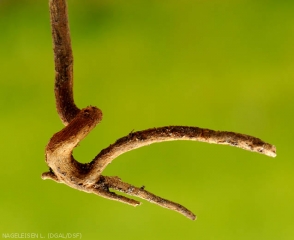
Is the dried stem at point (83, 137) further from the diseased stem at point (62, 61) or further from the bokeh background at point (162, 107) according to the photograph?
the bokeh background at point (162, 107)

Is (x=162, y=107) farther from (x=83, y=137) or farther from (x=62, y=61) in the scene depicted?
(x=83, y=137)

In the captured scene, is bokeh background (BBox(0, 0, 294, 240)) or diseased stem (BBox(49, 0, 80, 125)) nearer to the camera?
diseased stem (BBox(49, 0, 80, 125))

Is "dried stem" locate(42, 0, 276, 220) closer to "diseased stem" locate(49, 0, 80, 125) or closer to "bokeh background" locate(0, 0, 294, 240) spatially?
"diseased stem" locate(49, 0, 80, 125)

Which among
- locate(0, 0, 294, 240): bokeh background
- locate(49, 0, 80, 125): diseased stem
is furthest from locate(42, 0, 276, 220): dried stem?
Answer: locate(0, 0, 294, 240): bokeh background

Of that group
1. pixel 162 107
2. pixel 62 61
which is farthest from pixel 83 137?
pixel 162 107

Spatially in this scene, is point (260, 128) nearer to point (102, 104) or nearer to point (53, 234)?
point (102, 104)

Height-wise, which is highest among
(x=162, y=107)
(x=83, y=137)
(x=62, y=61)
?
(x=162, y=107)

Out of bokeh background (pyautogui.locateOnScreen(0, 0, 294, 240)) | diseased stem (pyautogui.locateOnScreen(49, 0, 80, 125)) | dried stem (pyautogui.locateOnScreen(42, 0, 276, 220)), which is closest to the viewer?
dried stem (pyautogui.locateOnScreen(42, 0, 276, 220))
